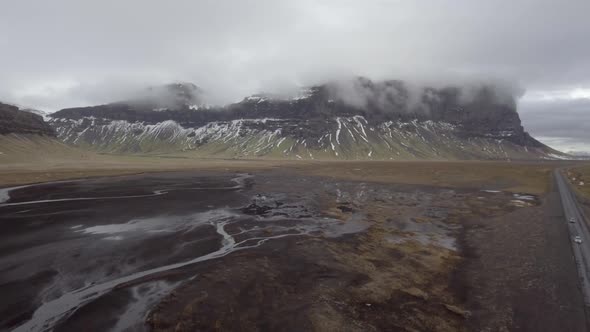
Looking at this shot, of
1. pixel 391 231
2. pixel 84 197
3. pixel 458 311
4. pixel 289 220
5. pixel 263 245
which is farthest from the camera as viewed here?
pixel 84 197

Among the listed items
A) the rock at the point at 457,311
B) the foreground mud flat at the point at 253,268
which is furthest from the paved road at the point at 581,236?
the rock at the point at 457,311

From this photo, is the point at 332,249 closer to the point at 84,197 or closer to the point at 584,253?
the point at 584,253

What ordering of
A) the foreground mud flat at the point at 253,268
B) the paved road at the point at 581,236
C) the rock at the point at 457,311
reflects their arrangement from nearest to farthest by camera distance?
the foreground mud flat at the point at 253,268
the rock at the point at 457,311
the paved road at the point at 581,236

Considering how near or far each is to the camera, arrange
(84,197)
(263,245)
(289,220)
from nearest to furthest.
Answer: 1. (263,245)
2. (289,220)
3. (84,197)

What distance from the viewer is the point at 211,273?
2383cm

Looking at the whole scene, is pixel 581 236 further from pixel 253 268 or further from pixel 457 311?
pixel 253 268

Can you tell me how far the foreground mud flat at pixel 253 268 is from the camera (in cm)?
1780

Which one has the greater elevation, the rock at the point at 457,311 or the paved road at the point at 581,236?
the paved road at the point at 581,236

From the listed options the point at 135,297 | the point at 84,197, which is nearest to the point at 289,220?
the point at 135,297

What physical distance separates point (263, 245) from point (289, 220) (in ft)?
38.8

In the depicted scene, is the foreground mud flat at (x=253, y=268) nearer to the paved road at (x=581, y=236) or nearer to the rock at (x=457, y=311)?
the rock at (x=457, y=311)

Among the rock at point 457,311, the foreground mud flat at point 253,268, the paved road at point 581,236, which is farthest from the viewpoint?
the paved road at point 581,236

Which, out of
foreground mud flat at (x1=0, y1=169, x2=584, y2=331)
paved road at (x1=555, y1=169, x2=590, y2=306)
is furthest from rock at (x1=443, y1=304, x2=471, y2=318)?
paved road at (x1=555, y1=169, x2=590, y2=306)

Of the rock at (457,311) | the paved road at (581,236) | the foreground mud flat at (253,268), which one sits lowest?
the foreground mud flat at (253,268)
